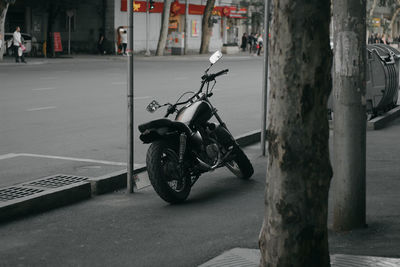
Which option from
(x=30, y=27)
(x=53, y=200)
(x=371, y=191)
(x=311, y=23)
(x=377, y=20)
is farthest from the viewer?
(x=377, y=20)

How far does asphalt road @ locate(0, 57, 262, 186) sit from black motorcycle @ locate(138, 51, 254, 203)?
1.38 meters

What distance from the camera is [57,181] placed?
790 centimetres

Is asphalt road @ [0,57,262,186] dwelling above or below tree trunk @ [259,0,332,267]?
below

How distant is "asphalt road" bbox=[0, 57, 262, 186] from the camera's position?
9.41m

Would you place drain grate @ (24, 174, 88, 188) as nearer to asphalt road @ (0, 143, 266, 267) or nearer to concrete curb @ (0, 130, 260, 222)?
concrete curb @ (0, 130, 260, 222)

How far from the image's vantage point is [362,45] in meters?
6.48

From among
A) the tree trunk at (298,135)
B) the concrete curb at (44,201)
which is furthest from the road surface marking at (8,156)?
the tree trunk at (298,135)

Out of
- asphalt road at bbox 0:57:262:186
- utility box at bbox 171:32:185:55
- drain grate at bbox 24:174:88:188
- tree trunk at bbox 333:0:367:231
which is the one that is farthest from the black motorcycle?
utility box at bbox 171:32:185:55

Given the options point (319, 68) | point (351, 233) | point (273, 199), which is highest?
point (319, 68)

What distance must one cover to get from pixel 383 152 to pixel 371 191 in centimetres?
282

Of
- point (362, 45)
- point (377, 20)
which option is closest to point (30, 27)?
point (362, 45)

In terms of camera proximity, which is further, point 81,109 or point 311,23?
point 81,109

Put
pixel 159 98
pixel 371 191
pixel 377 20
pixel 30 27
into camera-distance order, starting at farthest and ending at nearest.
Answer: pixel 377 20
pixel 30 27
pixel 159 98
pixel 371 191

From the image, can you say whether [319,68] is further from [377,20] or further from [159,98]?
[377,20]
